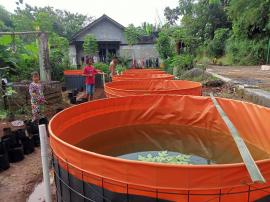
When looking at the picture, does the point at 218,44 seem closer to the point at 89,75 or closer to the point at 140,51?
the point at 140,51

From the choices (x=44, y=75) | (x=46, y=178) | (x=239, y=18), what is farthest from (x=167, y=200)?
(x=239, y=18)

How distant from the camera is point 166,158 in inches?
144

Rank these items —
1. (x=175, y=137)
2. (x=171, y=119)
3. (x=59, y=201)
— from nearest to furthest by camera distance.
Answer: (x=59, y=201)
(x=175, y=137)
(x=171, y=119)

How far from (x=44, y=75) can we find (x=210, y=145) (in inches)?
328

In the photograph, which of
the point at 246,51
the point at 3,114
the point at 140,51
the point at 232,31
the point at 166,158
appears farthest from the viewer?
the point at 140,51

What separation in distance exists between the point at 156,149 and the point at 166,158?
52cm

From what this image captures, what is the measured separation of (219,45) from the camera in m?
23.4

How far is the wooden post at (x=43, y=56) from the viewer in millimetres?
10402

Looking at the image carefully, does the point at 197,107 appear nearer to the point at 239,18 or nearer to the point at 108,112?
the point at 108,112

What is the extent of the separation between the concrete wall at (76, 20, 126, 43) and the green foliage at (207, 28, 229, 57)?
792 cm

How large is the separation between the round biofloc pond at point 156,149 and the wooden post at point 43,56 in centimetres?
687

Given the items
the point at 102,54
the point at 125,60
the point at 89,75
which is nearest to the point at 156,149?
the point at 89,75

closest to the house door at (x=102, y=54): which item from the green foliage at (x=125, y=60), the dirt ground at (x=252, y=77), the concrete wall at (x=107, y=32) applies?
the concrete wall at (x=107, y=32)

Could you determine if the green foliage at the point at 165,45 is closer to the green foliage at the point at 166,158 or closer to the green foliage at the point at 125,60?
A: the green foliage at the point at 125,60
